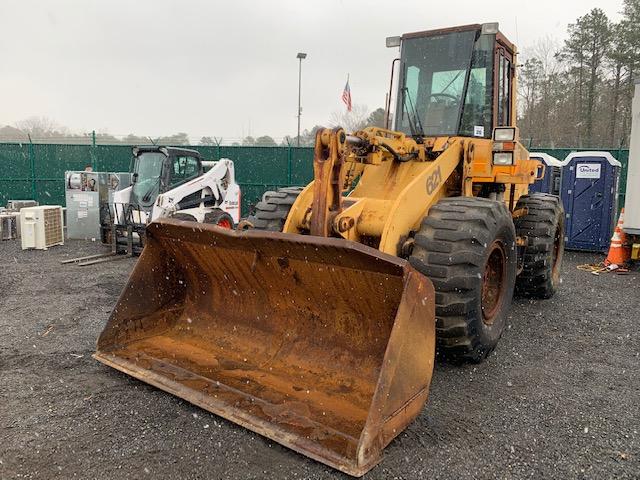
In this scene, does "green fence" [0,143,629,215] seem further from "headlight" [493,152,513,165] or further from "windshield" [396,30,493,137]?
"headlight" [493,152,513,165]

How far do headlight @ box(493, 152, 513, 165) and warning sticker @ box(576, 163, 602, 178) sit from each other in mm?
7226

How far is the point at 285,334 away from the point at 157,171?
7.57 meters

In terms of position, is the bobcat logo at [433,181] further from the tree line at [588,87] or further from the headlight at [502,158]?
the tree line at [588,87]

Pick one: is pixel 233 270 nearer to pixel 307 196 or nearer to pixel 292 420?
pixel 307 196

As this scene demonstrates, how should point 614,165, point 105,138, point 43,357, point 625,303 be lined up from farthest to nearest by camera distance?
1. point 105,138
2. point 614,165
3. point 625,303
4. point 43,357

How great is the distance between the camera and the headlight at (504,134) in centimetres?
506

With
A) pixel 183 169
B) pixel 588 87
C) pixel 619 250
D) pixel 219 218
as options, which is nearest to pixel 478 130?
pixel 619 250

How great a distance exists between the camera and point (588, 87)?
89.1 feet

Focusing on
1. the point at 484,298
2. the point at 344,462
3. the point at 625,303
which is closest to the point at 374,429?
the point at 344,462

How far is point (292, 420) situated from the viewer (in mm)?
3229

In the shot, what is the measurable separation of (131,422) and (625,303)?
6.44 m

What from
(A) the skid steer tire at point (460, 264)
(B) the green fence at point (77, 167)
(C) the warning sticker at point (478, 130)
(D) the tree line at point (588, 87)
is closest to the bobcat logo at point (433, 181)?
(A) the skid steer tire at point (460, 264)

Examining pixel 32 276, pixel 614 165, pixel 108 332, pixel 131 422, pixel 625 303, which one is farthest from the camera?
pixel 614 165

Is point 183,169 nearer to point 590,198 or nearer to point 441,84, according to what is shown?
point 441,84
